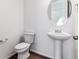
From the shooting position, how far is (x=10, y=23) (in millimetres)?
2430

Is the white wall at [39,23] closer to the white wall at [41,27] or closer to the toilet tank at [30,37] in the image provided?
the white wall at [41,27]

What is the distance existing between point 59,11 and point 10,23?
A: 1.47m

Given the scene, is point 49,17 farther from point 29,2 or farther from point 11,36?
point 11,36

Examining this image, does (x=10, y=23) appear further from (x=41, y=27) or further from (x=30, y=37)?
(x=41, y=27)

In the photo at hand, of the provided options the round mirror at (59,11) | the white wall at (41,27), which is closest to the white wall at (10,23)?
the white wall at (41,27)

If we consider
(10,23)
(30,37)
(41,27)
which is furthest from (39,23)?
(10,23)

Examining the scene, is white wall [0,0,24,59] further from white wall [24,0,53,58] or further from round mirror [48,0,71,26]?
round mirror [48,0,71,26]

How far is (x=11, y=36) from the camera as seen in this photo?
2.50m

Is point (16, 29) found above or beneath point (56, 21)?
beneath

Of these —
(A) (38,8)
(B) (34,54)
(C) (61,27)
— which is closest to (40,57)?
(B) (34,54)

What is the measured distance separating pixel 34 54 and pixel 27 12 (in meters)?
1.47

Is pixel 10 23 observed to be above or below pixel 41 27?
above

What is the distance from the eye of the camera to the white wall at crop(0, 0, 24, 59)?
2214 millimetres

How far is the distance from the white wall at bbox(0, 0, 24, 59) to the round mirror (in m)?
1.06
